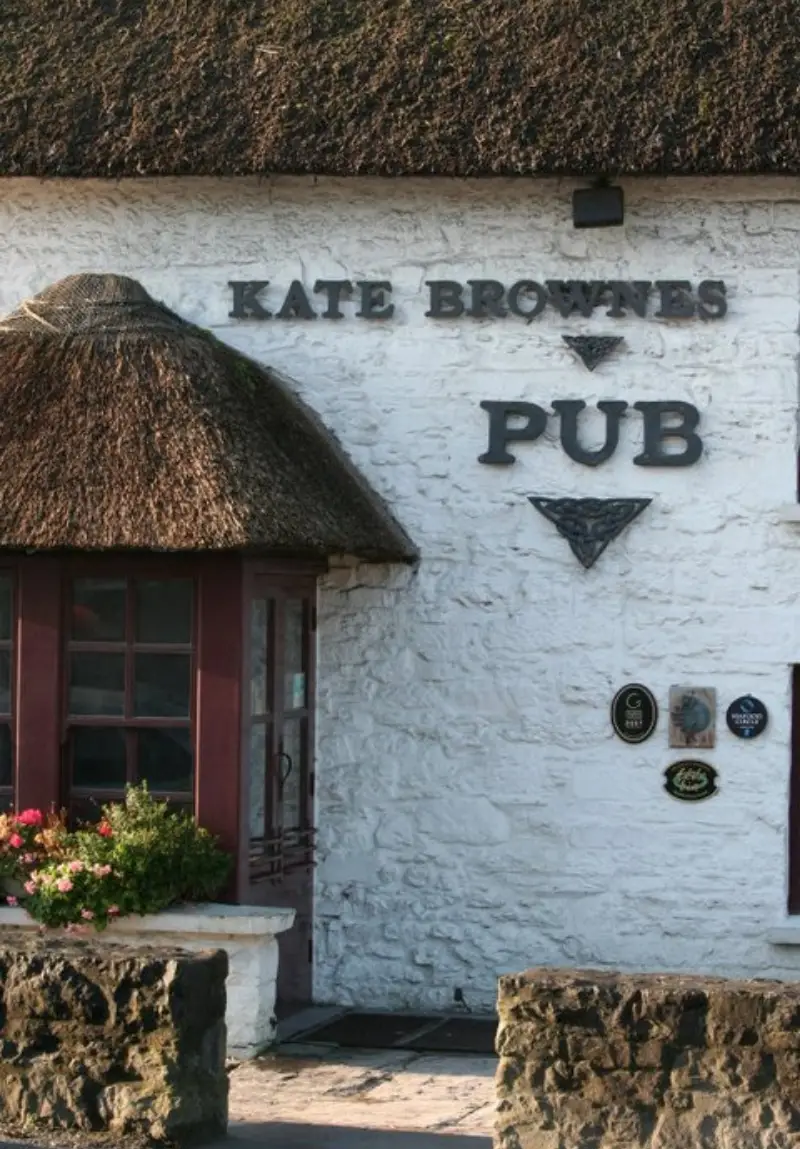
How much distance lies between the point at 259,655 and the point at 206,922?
1412mm

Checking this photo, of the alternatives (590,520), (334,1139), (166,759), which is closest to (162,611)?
(166,759)

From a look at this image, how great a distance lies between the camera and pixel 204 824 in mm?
9664

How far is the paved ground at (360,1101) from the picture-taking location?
780cm

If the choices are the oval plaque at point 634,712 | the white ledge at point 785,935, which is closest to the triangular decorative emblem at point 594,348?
the oval plaque at point 634,712

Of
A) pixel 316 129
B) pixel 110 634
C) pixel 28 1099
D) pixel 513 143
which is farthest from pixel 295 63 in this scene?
pixel 28 1099

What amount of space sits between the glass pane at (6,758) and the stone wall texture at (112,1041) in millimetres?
2514

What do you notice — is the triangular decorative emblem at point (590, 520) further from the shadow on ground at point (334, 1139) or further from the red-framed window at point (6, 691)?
the shadow on ground at point (334, 1139)

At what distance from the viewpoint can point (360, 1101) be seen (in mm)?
8531

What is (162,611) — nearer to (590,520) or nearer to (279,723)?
(279,723)

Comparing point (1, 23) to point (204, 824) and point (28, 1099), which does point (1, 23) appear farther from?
point (28, 1099)

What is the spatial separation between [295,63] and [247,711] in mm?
3390

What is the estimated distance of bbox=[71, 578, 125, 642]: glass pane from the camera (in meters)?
9.96

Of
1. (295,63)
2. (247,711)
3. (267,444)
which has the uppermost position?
(295,63)

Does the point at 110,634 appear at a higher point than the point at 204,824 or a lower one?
higher
